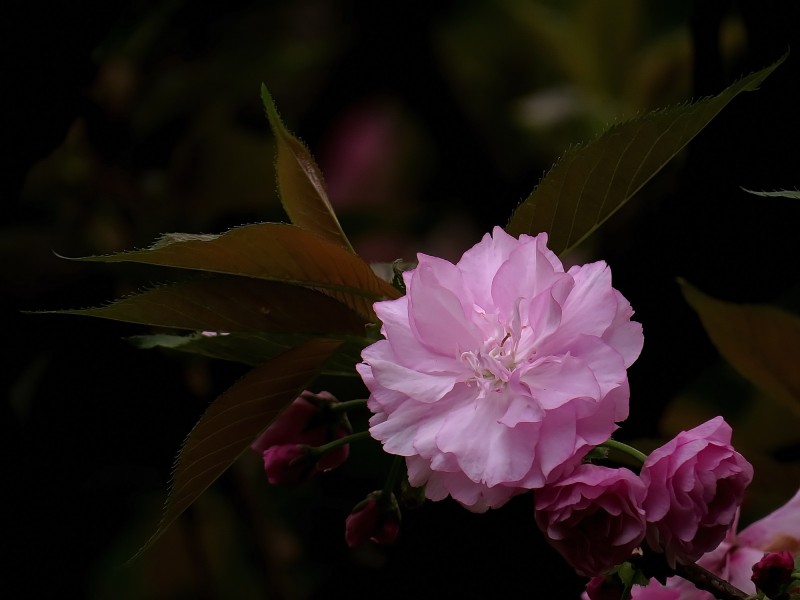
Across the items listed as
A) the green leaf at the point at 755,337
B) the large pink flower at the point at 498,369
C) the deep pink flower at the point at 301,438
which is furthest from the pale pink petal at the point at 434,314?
the green leaf at the point at 755,337

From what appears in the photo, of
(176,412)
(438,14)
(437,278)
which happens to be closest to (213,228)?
(176,412)

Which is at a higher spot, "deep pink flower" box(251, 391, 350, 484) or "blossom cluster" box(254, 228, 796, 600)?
"blossom cluster" box(254, 228, 796, 600)

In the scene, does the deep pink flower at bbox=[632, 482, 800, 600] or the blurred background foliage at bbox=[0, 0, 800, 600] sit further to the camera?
the blurred background foliage at bbox=[0, 0, 800, 600]

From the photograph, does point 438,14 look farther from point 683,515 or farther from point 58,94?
point 683,515

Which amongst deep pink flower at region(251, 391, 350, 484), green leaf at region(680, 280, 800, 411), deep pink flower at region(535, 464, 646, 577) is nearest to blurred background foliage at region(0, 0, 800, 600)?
green leaf at region(680, 280, 800, 411)

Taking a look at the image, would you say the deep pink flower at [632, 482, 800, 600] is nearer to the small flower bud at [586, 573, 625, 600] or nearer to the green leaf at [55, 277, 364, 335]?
the small flower bud at [586, 573, 625, 600]

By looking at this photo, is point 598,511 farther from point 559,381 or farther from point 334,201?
point 334,201

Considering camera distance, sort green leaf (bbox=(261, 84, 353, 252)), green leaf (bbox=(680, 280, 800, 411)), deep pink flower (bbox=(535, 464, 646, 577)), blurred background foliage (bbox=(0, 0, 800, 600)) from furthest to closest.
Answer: blurred background foliage (bbox=(0, 0, 800, 600))
green leaf (bbox=(680, 280, 800, 411))
green leaf (bbox=(261, 84, 353, 252))
deep pink flower (bbox=(535, 464, 646, 577))
